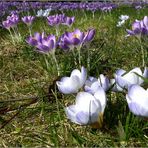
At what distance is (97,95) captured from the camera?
5.82 ft

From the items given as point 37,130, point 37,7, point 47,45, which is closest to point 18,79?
point 47,45

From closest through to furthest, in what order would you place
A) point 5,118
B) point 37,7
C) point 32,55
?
point 5,118
point 32,55
point 37,7

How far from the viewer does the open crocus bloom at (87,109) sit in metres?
1.67

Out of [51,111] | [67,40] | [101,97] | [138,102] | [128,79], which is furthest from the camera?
[67,40]

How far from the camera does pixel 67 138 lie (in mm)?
1947

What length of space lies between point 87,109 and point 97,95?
10 cm

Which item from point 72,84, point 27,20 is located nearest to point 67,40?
point 72,84

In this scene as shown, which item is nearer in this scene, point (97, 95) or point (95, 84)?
point (97, 95)

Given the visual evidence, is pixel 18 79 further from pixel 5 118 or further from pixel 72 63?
pixel 5 118

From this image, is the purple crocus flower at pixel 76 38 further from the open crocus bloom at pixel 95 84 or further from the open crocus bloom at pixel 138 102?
the open crocus bloom at pixel 138 102

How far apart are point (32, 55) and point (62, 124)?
172cm

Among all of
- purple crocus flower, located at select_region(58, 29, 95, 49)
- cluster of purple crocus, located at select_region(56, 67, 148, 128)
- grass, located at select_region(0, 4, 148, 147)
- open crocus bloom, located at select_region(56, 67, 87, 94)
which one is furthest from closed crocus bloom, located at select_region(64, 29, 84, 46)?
open crocus bloom, located at select_region(56, 67, 87, 94)

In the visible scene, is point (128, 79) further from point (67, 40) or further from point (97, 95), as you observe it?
point (67, 40)

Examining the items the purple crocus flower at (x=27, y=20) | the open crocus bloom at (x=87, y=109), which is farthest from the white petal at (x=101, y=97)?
the purple crocus flower at (x=27, y=20)
